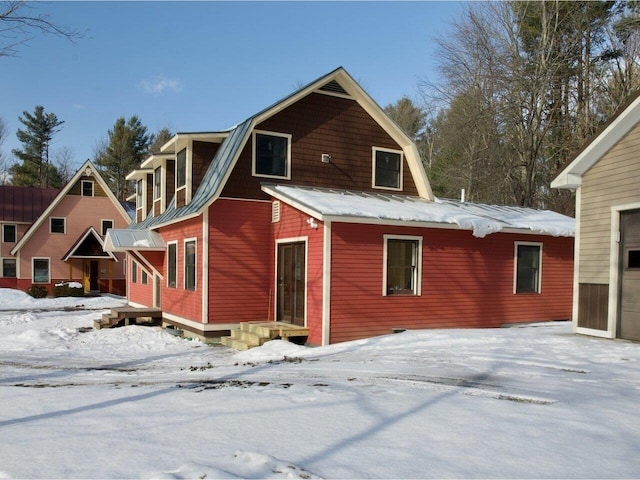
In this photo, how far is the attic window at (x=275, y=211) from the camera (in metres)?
13.3

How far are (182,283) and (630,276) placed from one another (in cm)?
1125

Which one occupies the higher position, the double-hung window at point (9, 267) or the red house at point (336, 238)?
the red house at point (336, 238)

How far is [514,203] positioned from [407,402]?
23718mm

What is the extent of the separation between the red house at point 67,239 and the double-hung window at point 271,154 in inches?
799

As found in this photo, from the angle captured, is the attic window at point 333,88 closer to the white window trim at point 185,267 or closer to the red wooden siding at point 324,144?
the red wooden siding at point 324,144

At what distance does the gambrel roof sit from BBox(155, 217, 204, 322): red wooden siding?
406 millimetres

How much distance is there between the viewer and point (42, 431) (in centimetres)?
431

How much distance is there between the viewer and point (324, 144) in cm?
1448

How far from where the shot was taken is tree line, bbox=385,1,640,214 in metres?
24.0

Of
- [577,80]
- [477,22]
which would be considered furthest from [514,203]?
[477,22]

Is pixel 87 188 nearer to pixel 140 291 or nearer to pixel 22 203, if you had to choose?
pixel 22 203

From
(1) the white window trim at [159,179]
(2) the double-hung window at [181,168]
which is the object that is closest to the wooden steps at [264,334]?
Answer: (2) the double-hung window at [181,168]

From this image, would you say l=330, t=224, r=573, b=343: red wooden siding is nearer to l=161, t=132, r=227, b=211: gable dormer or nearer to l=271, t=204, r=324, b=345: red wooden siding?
l=271, t=204, r=324, b=345: red wooden siding

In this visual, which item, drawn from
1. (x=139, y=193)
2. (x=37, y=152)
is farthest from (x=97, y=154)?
(x=139, y=193)
